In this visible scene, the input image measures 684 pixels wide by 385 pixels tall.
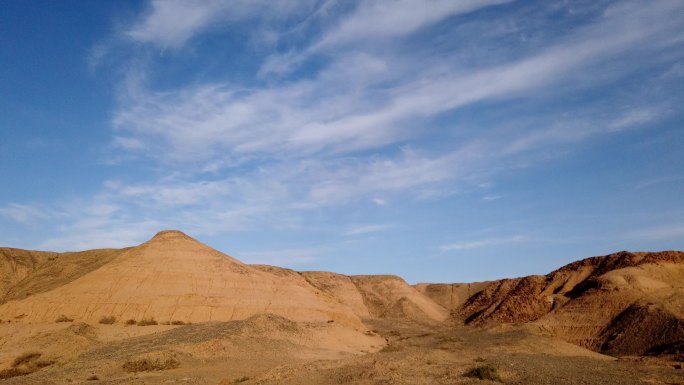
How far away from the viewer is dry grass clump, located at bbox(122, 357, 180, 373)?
2091 cm

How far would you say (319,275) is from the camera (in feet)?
282

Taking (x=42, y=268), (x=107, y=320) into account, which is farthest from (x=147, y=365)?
(x=42, y=268)

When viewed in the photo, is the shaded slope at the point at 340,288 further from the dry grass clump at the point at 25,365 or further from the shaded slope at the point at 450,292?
the dry grass clump at the point at 25,365

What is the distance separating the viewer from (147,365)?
21.1 m

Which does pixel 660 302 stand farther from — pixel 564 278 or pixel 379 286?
pixel 379 286

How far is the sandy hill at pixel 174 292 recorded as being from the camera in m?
38.8

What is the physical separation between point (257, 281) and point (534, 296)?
34.3 metres

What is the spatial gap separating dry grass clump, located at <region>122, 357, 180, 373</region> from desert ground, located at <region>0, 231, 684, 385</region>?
0.05 metres

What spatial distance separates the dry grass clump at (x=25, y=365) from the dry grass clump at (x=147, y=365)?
599cm

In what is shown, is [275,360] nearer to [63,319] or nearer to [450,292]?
[63,319]

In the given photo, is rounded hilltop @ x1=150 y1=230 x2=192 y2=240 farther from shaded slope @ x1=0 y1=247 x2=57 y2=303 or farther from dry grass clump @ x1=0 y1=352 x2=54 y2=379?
dry grass clump @ x1=0 y1=352 x2=54 y2=379

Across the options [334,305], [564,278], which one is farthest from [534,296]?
[334,305]

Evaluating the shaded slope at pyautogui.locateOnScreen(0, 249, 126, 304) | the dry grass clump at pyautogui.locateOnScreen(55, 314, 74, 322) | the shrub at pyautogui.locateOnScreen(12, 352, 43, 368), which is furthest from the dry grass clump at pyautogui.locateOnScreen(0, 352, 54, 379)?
the shaded slope at pyautogui.locateOnScreen(0, 249, 126, 304)

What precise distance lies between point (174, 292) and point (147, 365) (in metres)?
21.3
